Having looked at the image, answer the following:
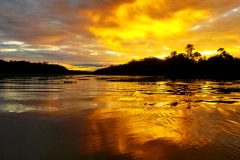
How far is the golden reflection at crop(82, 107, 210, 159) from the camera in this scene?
22.6ft

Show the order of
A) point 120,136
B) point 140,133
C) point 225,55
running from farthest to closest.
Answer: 1. point 225,55
2. point 140,133
3. point 120,136

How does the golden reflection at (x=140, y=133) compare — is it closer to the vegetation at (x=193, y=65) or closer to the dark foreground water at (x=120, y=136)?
the dark foreground water at (x=120, y=136)

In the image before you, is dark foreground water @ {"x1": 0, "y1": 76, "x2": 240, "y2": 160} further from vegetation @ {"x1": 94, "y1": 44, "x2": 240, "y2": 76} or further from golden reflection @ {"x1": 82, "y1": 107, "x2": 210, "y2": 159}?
vegetation @ {"x1": 94, "y1": 44, "x2": 240, "y2": 76}

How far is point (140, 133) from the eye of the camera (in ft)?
28.4

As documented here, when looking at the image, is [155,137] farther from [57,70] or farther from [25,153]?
[57,70]

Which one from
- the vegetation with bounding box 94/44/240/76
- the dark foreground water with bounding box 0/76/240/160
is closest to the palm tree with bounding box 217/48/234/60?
A: the vegetation with bounding box 94/44/240/76

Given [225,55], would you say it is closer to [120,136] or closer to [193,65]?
[193,65]

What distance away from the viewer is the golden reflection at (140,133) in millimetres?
6902

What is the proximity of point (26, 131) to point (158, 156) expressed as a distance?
5.55m

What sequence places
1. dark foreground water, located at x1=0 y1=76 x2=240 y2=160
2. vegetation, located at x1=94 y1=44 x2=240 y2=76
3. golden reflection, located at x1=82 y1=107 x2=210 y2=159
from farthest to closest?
vegetation, located at x1=94 y1=44 x2=240 y2=76 → golden reflection, located at x1=82 y1=107 x2=210 y2=159 → dark foreground water, located at x1=0 y1=76 x2=240 y2=160

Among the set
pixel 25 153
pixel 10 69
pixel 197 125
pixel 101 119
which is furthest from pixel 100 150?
pixel 10 69

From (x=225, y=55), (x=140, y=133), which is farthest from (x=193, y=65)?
(x=140, y=133)

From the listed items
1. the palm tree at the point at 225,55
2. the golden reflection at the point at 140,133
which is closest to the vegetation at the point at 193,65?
the palm tree at the point at 225,55

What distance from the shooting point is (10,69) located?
124 m
